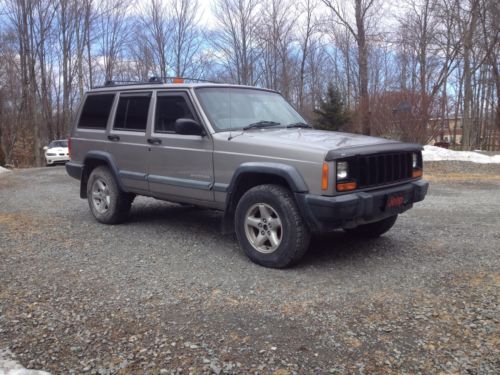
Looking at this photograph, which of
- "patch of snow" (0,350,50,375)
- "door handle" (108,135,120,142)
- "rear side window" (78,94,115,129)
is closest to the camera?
"patch of snow" (0,350,50,375)

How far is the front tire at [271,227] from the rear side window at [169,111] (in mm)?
1412

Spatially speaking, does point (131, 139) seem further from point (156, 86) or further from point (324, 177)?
point (324, 177)

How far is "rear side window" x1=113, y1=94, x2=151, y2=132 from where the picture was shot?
5.95m

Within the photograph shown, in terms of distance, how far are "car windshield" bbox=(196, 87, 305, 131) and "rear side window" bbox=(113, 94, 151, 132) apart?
99 centimetres

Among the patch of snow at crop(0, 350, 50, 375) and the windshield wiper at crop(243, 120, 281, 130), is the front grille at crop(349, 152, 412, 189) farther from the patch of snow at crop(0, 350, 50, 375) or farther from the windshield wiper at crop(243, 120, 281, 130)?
the patch of snow at crop(0, 350, 50, 375)

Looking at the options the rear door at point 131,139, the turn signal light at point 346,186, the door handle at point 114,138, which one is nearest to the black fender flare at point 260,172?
the turn signal light at point 346,186

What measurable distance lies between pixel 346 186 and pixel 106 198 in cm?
387

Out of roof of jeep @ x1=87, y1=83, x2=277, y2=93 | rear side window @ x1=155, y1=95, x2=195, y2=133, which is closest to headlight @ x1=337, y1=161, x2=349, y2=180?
rear side window @ x1=155, y1=95, x2=195, y2=133

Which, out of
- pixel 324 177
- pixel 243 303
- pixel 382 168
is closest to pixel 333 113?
pixel 382 168

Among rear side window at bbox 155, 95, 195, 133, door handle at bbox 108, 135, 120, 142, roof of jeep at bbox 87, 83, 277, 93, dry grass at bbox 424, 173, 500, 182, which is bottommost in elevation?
dry grass at bbox 424, 173, 500, 182

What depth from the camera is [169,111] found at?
18.4 feet

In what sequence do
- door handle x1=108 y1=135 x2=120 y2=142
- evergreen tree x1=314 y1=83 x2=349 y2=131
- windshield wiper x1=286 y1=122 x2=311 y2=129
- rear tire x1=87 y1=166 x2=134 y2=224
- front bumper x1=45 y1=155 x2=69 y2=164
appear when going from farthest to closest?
front bumper x1=45 y1=155 x2=69 y2=164 → evergreen tree x1=314 y1=83 x2=349 y2=131 → rear tire x1=87 y1=166 x2=134 y2=224 → door handle x1=108 y1=135 x2=120 y2=142 → windshield wiper x1=286 y1=122 x2=311 y2=129

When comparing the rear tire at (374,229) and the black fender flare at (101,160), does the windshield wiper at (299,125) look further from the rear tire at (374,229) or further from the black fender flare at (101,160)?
the black fender flare at (101,160)

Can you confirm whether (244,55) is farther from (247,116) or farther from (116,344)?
(116,344)
